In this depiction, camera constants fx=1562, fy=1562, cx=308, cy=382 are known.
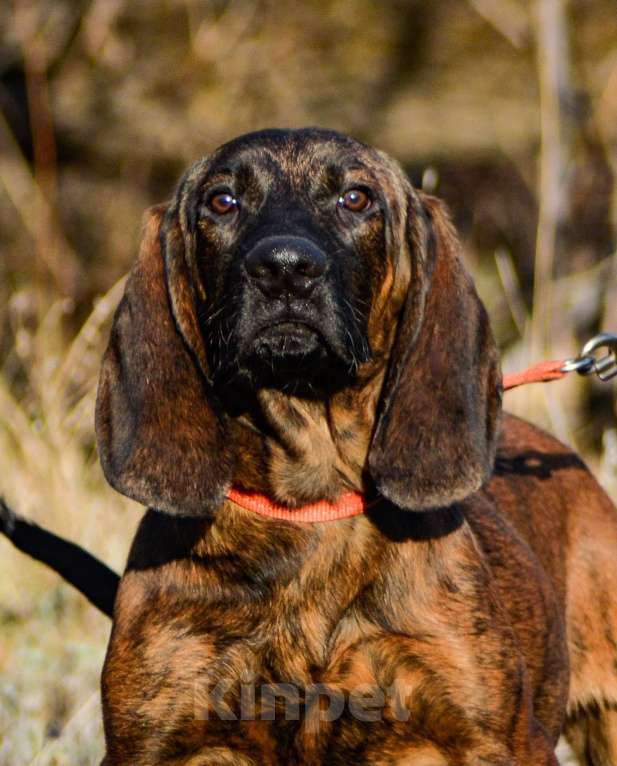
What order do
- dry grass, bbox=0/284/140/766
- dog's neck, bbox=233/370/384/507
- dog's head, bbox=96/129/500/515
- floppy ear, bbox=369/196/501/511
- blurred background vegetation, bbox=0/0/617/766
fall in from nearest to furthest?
dog's head, bbox=96/129/500/515
floppy ear, bbox=369/196/501/511
dog's neck, bbox=233/370/384/507
dry grass, bbox=0/284/140/766
blurred background vegetation, bbox=0/0/617/766

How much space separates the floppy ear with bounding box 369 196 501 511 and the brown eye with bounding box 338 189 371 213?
0.51 ft

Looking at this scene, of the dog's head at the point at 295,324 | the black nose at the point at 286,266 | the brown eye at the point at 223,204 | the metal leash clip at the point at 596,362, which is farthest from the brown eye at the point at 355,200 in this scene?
the metal leash clip at the point at 596,362

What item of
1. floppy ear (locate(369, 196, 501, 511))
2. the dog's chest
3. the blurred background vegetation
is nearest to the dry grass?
the blurred background vegetation

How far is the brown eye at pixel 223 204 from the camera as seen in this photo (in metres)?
4.30

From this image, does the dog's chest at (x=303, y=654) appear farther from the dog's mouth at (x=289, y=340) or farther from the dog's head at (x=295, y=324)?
the dog's mouth at (x=289, y=340)

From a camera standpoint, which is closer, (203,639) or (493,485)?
(203,639)

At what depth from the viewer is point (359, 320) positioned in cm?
409

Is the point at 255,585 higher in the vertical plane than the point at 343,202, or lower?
lower

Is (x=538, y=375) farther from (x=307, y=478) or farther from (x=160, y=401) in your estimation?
(x=160, y=401)

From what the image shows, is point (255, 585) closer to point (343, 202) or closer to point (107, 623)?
point (343, 202)

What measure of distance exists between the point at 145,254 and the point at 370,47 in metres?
7.99

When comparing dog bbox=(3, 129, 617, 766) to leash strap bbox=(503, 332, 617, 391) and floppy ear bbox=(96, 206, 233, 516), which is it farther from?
leash strap bbox=(503, 332, 617, 391)

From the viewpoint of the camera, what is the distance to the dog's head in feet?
13.0

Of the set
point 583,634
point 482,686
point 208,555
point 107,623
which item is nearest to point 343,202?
point 208,555
